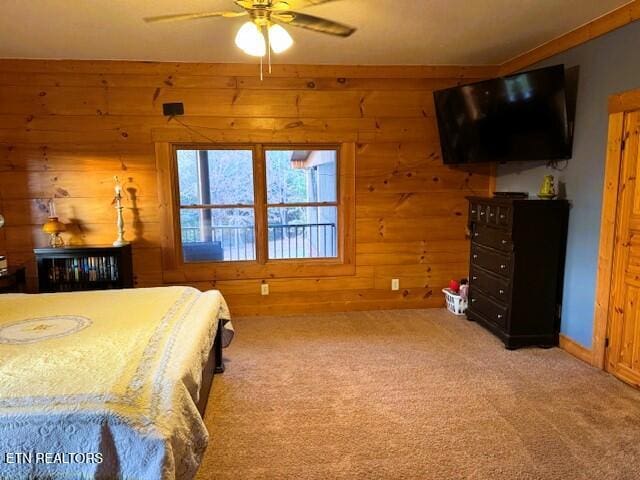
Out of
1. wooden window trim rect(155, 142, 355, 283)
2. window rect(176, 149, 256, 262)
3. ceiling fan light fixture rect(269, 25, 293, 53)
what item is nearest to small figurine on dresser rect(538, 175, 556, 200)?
wooden window trim rect(155, 142, 355, 283)

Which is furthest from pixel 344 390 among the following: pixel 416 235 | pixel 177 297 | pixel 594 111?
pixel 594 111

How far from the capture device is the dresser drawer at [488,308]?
362cm

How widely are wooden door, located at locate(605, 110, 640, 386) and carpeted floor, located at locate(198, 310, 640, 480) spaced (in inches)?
7.1

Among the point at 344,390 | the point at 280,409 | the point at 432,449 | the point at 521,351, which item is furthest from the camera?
the point at 521,351

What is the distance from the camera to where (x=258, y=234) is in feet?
14.5

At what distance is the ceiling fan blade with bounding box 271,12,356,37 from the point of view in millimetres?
2320

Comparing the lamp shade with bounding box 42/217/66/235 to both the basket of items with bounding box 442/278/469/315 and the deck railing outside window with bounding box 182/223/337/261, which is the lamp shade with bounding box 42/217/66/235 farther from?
the basket of items with bounding box 442/278/469/315

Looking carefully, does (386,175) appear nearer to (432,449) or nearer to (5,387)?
(432,449)

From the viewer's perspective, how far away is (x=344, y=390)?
2842mm

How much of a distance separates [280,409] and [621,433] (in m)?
1.92

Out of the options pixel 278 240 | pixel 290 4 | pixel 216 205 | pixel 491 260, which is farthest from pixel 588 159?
pixel 216 205

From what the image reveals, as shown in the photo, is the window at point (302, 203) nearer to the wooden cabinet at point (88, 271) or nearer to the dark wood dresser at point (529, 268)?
the wooden cabinet at point (88, 271)

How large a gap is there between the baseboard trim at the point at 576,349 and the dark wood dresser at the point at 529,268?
7 cm

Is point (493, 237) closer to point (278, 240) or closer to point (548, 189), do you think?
point (548, 189)
